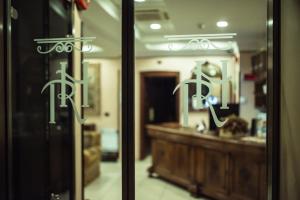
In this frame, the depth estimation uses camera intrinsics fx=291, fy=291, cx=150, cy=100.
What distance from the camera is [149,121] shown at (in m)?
8.25

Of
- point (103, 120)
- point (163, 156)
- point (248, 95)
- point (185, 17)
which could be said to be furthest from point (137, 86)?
point (185, 17)

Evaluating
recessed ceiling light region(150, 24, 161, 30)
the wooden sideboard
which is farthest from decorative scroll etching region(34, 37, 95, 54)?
recessed ceiling light region(150, 24, 161, 30)

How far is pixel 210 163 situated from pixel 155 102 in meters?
4.51

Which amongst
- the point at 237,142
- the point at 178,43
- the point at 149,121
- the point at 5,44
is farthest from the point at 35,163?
the point at 149,121

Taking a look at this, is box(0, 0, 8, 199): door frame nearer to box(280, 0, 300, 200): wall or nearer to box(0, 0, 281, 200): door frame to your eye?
box(0, 0, 281, 200): door frame

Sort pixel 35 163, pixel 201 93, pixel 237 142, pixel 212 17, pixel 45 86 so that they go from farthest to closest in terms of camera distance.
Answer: pixel 212 17 → pixel 237 142 → pixel 35 163 → pixel 45 86 → pixel 201 93

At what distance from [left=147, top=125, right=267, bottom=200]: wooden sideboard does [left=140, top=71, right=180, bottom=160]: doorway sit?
1.69m

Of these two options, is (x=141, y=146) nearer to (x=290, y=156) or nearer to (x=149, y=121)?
(x=149, y=121)

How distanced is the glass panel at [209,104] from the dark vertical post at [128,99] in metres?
0.24

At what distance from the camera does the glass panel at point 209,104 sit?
1.97 metres

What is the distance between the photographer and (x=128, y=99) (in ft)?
6.49

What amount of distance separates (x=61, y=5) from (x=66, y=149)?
4.34ft

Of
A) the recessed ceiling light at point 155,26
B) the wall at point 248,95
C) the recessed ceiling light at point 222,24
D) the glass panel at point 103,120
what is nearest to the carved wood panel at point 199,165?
the glass panel at point 103,120

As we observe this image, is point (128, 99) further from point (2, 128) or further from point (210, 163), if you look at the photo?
point (210, 163)
